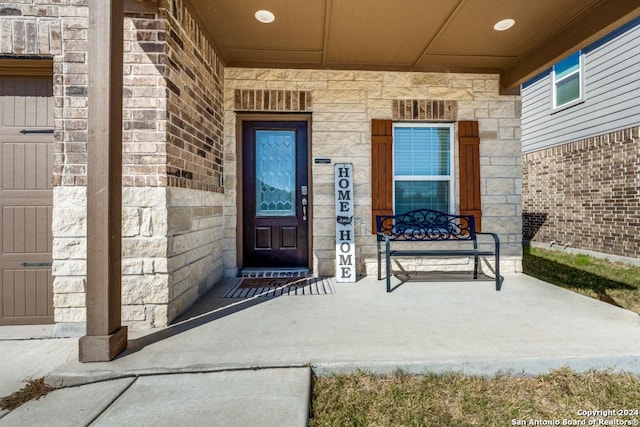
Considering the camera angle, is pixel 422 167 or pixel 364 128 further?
pixel 422 167

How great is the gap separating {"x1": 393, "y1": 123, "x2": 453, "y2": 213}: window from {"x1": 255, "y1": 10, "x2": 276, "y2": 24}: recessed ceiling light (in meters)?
1.89

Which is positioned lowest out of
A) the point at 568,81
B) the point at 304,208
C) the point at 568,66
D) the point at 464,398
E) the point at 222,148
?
the point at 464,398

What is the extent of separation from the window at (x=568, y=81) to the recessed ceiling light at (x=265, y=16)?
20.6 feet

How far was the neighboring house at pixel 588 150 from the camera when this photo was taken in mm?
4887

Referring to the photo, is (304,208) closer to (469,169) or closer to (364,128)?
(364,128)

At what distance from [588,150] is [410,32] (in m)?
4.91

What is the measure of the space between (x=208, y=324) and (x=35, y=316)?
1.44 meters

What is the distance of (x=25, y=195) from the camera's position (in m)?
2.35

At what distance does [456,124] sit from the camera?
12.4 ft

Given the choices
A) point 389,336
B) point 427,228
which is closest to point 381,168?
point 427,228

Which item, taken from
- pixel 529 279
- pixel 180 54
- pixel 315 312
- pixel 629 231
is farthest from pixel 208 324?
pixel 629 231

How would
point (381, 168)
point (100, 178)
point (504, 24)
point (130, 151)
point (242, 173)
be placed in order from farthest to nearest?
point (242, 173) < point (381, 168) < point (504, 24) < point (130, 151) < point (100, 178)

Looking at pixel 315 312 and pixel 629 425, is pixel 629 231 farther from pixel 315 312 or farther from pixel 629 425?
pixel 315 312

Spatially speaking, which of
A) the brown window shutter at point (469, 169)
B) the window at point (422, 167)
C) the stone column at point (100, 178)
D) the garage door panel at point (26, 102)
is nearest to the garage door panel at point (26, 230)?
the garage door panel at point (26, 102)
